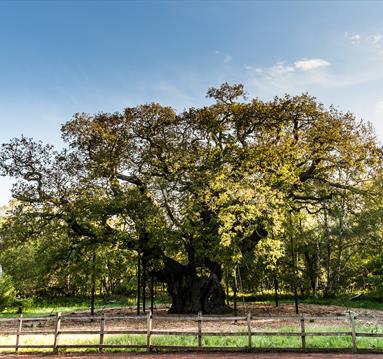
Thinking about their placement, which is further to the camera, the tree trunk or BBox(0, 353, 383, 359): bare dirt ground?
the tree trunk

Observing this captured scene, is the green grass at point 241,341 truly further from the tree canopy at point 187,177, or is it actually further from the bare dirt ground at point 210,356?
the tree canopy at point 187,177

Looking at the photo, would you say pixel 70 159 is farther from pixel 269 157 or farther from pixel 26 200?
pixel 269 157

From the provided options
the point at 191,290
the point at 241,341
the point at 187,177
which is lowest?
the point at 241,341

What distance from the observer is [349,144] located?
76.0 feet

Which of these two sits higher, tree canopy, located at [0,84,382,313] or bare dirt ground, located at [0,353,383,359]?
tree canopy, located at [0,84,382,313]

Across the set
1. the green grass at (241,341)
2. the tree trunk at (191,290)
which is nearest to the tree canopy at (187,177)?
the tree trunk at (191,290)

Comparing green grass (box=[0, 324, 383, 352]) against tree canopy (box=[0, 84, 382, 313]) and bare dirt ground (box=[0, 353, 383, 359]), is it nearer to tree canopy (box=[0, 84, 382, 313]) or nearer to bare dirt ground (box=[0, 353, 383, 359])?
bare dirt ground (box=[0, 353, 383, 359])

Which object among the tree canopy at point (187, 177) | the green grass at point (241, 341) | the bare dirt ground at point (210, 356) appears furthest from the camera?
the tree canopy at point (187, 177)

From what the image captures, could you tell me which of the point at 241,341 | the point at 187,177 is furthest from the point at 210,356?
the point at 187,177

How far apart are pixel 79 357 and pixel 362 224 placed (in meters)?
31.2

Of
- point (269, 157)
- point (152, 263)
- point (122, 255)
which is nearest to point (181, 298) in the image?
point (152, 263)

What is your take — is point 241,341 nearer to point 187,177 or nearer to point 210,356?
point 210,356

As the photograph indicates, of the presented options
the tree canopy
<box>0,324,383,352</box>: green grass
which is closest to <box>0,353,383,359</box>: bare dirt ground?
<box>0,324,383,352</box>: green grass

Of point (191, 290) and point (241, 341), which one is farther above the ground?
point (191, 290)
